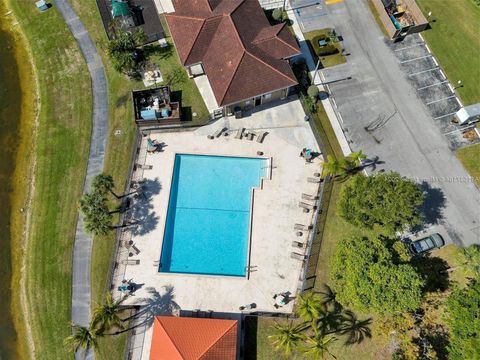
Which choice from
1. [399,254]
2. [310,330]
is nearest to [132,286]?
[310,330]

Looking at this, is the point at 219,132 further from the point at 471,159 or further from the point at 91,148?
the point at 471,159

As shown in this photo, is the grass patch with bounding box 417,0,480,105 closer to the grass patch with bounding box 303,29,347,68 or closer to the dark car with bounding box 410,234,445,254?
the grass patch with bounding box 303,29,347,68

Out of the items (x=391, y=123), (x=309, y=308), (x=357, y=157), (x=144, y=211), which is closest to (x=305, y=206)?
(x=357, y=157)

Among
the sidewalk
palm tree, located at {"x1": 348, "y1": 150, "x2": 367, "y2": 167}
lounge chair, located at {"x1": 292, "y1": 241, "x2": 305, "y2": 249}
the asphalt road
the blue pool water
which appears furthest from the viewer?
the sidewalk

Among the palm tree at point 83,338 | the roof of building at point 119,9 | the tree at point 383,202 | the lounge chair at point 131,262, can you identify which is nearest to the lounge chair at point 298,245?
the tree at point 383,202

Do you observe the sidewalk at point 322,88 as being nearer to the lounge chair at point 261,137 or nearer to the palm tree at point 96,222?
the lounge chair at point 261,137

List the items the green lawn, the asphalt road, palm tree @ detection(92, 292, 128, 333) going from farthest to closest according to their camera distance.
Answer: the asphalt road < the green lawn < palm tree @ detection(92, 292, 128, 333)

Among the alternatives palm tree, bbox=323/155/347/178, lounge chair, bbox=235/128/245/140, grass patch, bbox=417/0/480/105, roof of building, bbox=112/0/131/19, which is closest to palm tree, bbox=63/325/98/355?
lounge chair, bbox=235/128/245/140

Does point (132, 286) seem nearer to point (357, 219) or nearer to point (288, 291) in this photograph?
point (288, 291)
